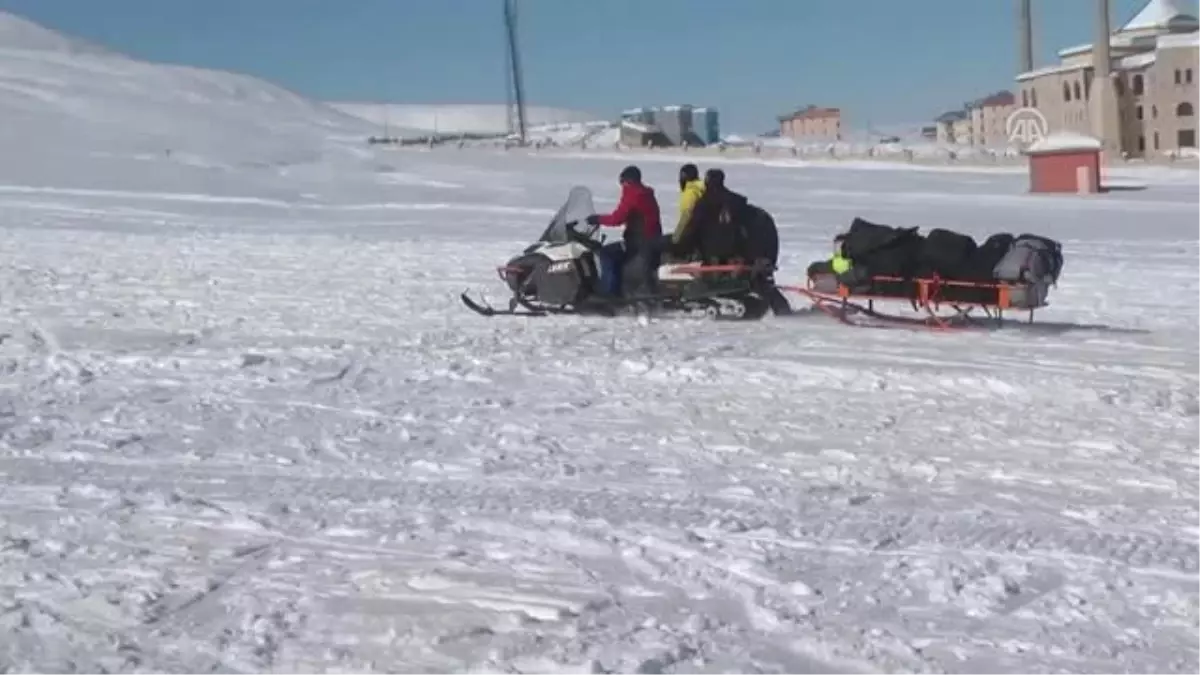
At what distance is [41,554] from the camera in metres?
4.95

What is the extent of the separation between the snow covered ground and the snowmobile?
28 centimetres

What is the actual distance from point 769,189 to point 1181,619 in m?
32.4

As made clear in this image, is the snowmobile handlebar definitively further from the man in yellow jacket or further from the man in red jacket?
the man in yellow jacket

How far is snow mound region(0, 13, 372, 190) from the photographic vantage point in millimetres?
39569

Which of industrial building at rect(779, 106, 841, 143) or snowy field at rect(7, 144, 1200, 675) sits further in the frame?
industrial building at rect(779, 106, 841, 143)

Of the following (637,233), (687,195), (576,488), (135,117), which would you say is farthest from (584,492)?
(135,117)

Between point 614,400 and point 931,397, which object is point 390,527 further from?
point 931,397

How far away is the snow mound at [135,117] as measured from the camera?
1558 inches

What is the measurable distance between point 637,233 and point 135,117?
142 feet

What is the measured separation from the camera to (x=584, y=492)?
591 centimetres

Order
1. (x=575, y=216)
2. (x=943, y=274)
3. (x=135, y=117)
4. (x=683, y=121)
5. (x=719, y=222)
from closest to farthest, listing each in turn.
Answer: (x=943, y=274), (x=719, y=222), (x=575, y=216), (x=135, y=117), (x=683, y=121)

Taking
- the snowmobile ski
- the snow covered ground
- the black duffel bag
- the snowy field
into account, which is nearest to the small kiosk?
the snow covered ground

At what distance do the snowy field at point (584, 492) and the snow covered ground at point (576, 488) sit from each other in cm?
2

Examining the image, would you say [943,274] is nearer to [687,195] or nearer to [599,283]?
[687,195]
